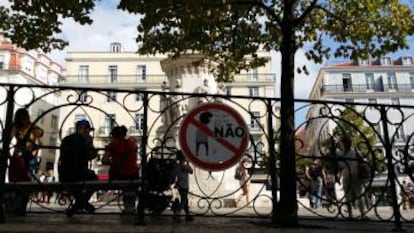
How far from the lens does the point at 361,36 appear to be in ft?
30.7

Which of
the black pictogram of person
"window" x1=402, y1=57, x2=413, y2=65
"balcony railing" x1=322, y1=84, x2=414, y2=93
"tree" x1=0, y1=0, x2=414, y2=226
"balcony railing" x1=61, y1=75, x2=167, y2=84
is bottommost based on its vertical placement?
the black pictogram of person

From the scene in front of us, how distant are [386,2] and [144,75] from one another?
57.7m

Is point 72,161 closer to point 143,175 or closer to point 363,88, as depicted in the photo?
point 143,175

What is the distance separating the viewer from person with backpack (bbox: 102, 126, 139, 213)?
6234 mm

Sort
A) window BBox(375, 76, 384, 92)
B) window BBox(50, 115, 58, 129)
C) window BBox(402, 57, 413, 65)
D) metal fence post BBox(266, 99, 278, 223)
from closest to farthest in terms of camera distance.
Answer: metal fence post BBox(266, 99, 278, 223), window BBox(50, 115, 58, 129), window BBox(375, 76, 384, 92), window BBox(402, 57, 413, 65)

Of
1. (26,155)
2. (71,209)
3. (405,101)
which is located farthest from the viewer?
(405,101)

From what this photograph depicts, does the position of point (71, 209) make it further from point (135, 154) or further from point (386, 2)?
point (386, 2)

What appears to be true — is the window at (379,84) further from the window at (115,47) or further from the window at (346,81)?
the window at (115,47)

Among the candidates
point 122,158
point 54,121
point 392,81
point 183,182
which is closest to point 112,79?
point 54,121

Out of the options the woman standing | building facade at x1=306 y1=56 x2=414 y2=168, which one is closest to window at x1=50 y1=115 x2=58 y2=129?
building facade at x1=306 y1=56 x2=414 y2=168

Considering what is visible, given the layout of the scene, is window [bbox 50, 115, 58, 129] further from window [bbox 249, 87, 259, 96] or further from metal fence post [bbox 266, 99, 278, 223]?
metal fence post [bbox 266, 99, 278, 223]

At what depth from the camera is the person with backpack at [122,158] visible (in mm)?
6234

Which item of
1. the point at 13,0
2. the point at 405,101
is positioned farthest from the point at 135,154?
the point at 405,101

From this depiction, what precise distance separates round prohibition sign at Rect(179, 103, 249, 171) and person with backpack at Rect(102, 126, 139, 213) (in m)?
1.13
